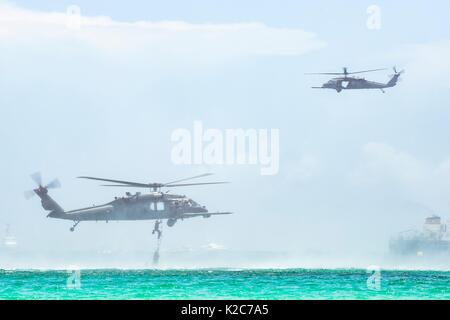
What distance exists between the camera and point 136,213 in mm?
74875

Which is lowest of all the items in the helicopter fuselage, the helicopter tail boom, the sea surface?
the sea surface

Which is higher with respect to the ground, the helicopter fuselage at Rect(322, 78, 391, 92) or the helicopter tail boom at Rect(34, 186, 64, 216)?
the helicopter fuselage at Rect(322, 78, 391, 92)

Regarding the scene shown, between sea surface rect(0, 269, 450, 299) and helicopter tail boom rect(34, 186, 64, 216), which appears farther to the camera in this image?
helicopter tail boom rect(34, 186, 64, 216)

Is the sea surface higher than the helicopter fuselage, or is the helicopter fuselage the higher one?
the helicopter fuselage

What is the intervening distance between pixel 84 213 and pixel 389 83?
2552cm

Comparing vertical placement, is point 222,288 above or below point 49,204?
below

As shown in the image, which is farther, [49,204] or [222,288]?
[49,204]

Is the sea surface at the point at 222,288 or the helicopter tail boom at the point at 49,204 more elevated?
the helicopter tail boom at the point at 49,204

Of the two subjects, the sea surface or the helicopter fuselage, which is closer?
the sea surface

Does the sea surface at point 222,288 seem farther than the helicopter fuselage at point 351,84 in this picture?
No

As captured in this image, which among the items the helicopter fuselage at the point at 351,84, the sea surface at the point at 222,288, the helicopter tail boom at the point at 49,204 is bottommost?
the sea surface at the point at 222,288

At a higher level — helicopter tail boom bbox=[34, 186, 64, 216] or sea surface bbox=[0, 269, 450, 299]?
helicopter tail boom bbox=[34, 186, 64, 216]
